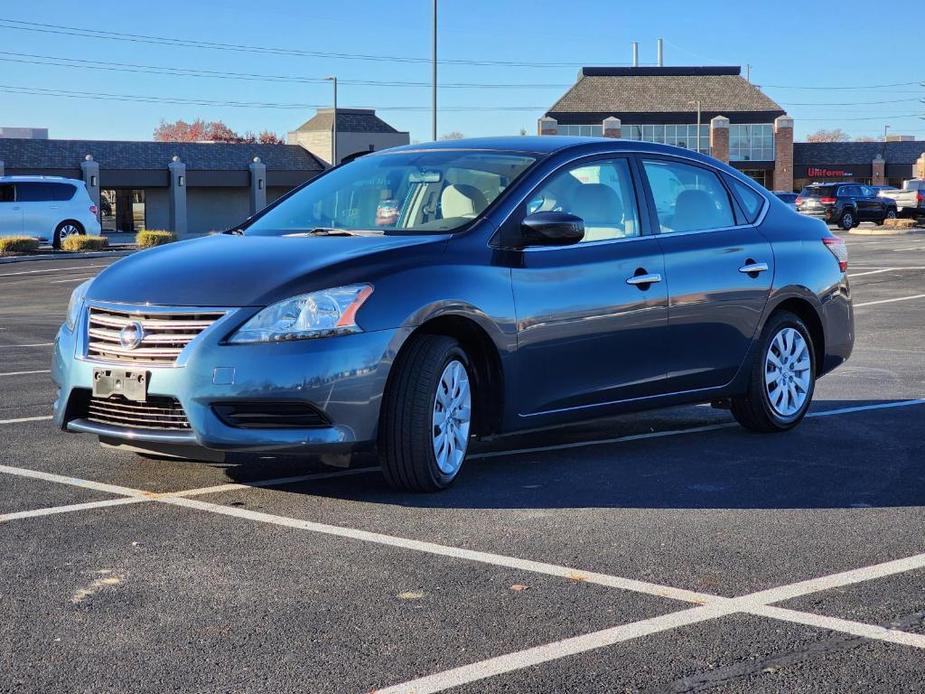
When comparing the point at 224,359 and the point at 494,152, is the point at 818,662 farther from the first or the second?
the point at 494,152

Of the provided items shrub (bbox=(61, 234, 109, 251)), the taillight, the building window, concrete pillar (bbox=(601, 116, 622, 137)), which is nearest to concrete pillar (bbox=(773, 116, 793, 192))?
the building window

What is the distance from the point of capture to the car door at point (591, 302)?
6980mm

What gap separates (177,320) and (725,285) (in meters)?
3.35

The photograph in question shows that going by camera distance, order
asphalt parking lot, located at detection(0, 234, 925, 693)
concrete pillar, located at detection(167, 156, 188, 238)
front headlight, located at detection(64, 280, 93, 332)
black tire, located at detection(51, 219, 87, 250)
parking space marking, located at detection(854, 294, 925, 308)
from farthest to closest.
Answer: concrete pillar, located at detection(167, 156, 188, 238) < black tire, located at detection(51, 219, 87, 250) < parking space marking, located at detection(854, 294, 925, 308) < front headlight, located at detection(64, 280, 93, 332) < asphalt parking lot, located at detection(0, 234, 925, 693)

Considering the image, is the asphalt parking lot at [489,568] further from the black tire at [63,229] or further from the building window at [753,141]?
the building window at [753,141]

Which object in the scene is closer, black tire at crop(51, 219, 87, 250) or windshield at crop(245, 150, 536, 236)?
windshield at crop(245, 150, 536, 236)

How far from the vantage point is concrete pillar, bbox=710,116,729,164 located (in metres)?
85.1

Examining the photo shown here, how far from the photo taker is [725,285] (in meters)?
8.02

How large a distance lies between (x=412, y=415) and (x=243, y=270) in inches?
40.4

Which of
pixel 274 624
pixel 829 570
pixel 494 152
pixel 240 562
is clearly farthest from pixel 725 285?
pixel 274 624

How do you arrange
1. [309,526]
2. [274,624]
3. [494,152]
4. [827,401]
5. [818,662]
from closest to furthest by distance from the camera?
[818,662], [274,624], [309,526], [494,152], [827,401]

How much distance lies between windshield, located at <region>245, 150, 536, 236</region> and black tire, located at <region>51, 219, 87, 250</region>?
33450mm

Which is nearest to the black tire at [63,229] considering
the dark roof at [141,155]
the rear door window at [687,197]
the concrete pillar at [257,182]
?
the dark roof at [141,155]

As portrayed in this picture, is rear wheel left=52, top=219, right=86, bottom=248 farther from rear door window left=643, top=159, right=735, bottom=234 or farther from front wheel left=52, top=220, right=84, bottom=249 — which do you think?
rear door window left=643, top=159, right=735, bottom=234
